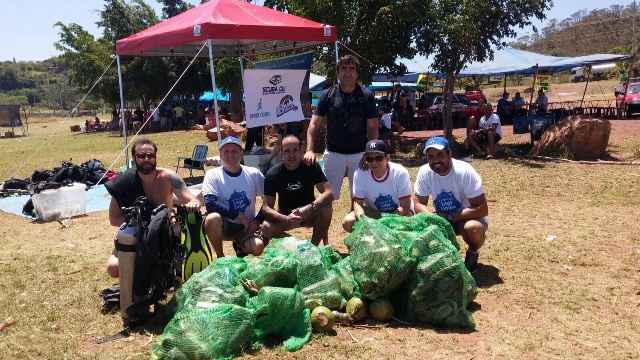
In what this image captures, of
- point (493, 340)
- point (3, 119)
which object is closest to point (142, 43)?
point (493, 340)

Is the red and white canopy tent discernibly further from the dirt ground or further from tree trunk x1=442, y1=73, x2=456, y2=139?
tree trunk x1=442, y1=73, x2=456, y2=139

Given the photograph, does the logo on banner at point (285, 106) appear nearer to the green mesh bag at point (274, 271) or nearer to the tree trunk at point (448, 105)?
the tree trunk at point (448, 105)

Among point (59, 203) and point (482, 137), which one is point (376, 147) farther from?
point (482, 137)

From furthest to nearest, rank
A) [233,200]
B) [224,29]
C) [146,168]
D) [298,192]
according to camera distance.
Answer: [224,29], [298,192], [233,200], [146,168]

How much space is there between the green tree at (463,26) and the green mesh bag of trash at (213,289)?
33.3 feet

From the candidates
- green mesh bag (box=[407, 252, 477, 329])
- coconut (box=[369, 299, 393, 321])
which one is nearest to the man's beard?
coconut (box=[369, 299, 393, 321])

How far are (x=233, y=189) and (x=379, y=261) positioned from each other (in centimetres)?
167

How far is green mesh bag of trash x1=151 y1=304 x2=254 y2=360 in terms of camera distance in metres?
3.17

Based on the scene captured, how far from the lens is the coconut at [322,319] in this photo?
3.58 meters

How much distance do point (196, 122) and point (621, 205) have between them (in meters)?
25.7

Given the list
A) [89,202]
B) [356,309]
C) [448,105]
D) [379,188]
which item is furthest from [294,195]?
[448,105]

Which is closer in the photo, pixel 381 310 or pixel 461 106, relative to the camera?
pixel 381 310

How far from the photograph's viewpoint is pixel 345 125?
5379mm

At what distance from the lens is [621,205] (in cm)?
719
